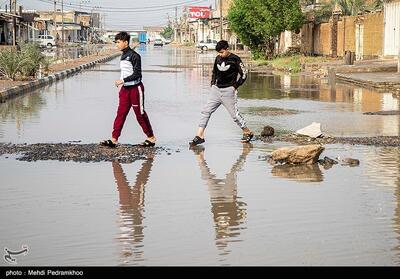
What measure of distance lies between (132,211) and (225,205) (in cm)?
95

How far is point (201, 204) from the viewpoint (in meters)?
8.17

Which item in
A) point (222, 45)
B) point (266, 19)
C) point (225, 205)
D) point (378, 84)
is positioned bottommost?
point (225, 205)

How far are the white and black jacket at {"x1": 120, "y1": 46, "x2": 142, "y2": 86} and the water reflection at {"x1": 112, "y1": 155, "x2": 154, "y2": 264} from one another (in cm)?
164

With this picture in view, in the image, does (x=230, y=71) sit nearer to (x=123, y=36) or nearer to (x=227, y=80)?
(x=227, y=80)

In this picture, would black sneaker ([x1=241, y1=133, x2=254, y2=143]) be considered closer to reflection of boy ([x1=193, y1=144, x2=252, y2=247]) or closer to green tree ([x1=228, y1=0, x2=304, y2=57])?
reflection of boy ([x1=193, y1=144, x2=252, y2=247])

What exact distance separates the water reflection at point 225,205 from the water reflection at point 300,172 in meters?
0.52

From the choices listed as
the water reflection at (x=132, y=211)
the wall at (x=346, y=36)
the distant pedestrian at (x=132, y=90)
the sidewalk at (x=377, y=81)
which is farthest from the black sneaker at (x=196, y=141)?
the wall at (x=346, y=36)

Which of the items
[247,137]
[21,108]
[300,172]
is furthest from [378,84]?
[300,172]

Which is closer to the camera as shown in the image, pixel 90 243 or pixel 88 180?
pixel 90 243

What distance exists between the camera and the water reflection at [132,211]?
6.37 m

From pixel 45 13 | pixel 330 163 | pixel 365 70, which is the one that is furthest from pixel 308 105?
pixel 45 13
